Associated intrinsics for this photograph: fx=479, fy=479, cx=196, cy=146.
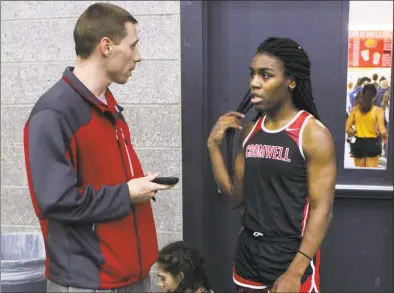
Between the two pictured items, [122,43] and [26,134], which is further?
[122,43]

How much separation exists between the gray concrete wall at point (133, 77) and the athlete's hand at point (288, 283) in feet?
3.92

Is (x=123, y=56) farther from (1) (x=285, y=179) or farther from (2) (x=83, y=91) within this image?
(1) (x=285, y=179)

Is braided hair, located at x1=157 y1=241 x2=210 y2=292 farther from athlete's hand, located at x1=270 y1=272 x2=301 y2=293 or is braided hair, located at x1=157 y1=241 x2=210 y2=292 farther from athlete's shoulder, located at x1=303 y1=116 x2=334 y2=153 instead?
athlete's shoulder, located at x1=303 y1=116 x2=334 y2=153

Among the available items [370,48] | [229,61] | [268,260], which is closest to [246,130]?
[268,260]

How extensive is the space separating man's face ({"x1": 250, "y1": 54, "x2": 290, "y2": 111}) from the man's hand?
545 mm

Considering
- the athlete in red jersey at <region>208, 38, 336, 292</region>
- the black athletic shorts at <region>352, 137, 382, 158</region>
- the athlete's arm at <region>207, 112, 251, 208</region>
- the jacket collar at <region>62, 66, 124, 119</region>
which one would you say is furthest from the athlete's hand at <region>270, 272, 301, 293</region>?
the black athletic shorts at <region>352, 137, 382, 158</region>

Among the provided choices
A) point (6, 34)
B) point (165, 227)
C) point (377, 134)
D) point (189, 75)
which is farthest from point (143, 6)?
point (377, 134)

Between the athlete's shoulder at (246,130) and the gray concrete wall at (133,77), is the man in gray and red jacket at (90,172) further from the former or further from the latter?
the gray concrete wall at (133,77)

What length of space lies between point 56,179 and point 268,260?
90 centimetres

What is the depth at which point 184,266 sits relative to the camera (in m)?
2.27

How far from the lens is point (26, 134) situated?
1698 mm

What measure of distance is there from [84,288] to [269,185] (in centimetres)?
82

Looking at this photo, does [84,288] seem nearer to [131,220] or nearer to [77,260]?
[77,260]

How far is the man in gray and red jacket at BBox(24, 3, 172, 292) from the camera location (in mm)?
1647
